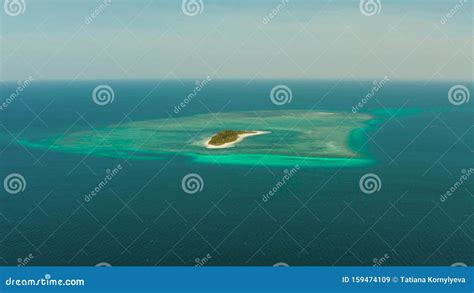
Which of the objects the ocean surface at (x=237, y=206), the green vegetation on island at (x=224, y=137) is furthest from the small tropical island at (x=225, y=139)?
the ocean surface at (x=237, y=206)

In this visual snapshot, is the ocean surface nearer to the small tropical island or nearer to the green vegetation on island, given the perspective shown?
the small tropical island

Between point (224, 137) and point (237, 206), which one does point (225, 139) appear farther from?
point (237, 206)

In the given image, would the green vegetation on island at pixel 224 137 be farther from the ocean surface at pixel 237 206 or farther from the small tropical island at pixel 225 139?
the ocean surface at pixel 237 206

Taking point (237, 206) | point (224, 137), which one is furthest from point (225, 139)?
point (237, 206)

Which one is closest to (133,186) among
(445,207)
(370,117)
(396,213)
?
(396,213)

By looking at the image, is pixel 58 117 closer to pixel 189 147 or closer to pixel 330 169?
pixel 189 147

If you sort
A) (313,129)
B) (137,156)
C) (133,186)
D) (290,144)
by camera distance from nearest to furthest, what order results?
(133,186), (137,156), (290,144), (313,129)
